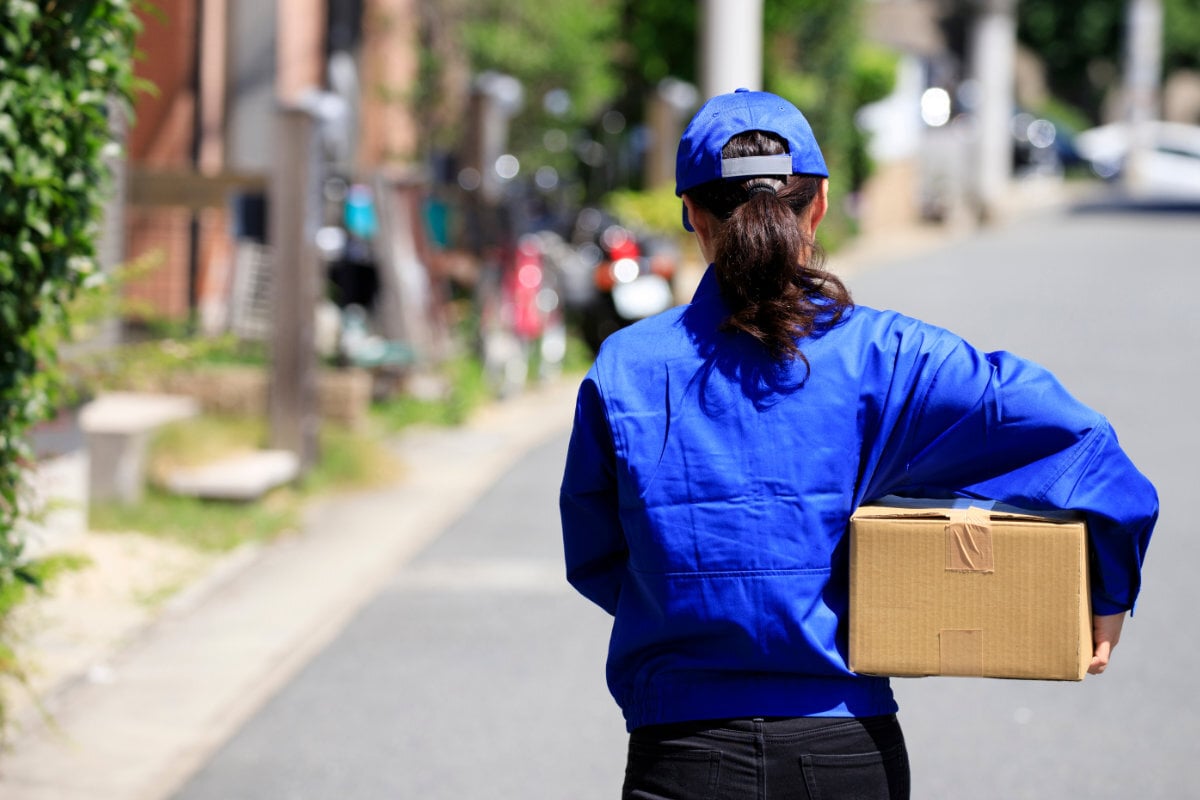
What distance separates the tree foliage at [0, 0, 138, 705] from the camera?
13.2 feet

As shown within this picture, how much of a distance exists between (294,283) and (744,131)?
22.5ft

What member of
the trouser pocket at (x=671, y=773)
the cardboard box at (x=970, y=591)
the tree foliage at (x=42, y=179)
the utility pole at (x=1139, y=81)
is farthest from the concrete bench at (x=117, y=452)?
the utility pole at (x=1139, y=81)

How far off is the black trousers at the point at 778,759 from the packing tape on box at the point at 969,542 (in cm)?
26

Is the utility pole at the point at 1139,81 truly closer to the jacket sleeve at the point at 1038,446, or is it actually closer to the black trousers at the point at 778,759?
the jacket sleeve at the point at 1038,446

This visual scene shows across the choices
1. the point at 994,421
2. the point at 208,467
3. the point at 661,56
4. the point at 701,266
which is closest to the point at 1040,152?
the point at 661,56

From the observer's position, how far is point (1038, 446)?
2.32 meters

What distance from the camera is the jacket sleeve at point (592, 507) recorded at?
8.02 ft

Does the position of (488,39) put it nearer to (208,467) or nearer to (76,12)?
(208,467)

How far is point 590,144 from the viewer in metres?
20.3

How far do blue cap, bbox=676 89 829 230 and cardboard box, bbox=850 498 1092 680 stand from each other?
1.68 feet

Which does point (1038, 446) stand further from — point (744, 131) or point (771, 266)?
point (744, 131)

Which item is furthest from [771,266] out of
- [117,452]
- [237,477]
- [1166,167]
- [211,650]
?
[1166,167]

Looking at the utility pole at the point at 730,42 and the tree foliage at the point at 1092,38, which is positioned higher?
the tree foliage at the point at 1092,38

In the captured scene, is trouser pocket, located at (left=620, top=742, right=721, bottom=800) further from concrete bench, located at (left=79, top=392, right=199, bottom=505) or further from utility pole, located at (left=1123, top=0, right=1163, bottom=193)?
utility pole, located at (left=1123, top=0, right=1163, bottom=193)
